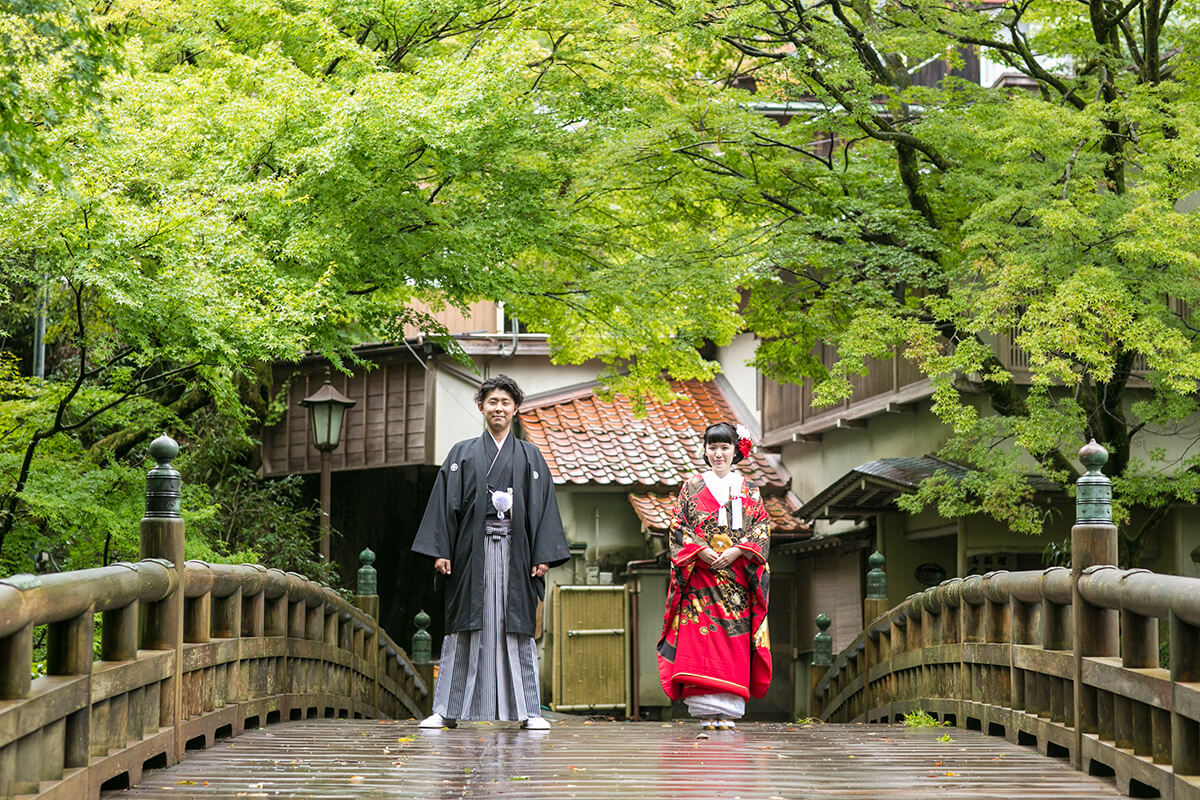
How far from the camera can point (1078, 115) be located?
1051 centimetres

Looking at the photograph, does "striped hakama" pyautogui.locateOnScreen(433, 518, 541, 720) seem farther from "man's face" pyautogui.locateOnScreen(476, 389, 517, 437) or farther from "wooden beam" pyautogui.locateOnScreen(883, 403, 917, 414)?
"wooden beam" pyautogui.locateOnScreen(883, 403, 917, 414)

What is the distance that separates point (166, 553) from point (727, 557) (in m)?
3.66

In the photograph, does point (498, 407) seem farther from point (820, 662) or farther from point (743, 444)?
point (820, 662)

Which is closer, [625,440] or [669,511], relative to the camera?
[669,511]

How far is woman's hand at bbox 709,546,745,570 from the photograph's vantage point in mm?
8203

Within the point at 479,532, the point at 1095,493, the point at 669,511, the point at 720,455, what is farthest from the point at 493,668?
the point at 669,511

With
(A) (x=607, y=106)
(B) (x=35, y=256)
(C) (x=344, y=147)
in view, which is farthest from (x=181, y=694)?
(A) (x=607, y=106)

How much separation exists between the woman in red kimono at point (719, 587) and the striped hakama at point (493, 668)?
95 cm

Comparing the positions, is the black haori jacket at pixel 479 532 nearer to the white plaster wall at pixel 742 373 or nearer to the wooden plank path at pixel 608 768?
the wooden plank path at pixel 608 768

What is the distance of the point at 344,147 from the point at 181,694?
18.2ft

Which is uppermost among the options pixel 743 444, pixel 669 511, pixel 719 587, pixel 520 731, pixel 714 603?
pixel 743 444

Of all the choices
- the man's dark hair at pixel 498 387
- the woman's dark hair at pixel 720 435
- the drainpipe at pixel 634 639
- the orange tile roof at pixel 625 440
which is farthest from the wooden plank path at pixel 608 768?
the orange tile roof at pixel 625 440

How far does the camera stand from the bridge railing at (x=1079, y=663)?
4.62 m

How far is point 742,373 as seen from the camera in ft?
70.4
